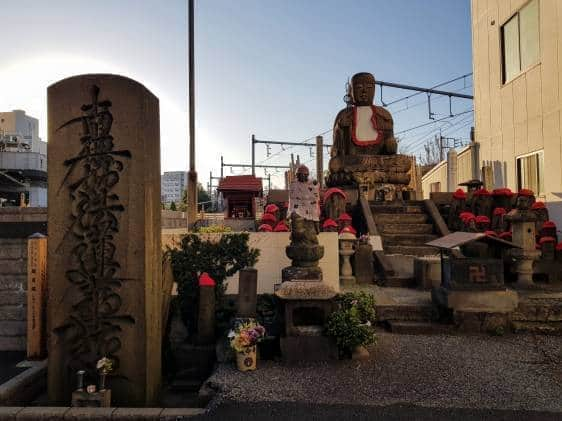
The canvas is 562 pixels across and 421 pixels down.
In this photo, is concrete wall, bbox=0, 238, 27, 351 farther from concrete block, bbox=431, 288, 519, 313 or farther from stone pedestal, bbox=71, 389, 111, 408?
concrete block, bbox=431, 288, 519, 313

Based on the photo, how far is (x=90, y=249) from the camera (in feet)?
16.4

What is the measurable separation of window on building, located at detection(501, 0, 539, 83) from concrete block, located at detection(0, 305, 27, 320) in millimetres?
15397

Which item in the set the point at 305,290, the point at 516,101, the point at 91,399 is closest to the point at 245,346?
the point at 305,290

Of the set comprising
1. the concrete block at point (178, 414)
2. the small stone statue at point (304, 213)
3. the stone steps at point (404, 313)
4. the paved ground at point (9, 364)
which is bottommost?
the paved ground at point (9, 364)

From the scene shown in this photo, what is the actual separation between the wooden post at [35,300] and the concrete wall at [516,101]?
13261 mm

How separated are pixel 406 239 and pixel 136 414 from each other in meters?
9.14

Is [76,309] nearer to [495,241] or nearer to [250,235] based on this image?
[250,235]

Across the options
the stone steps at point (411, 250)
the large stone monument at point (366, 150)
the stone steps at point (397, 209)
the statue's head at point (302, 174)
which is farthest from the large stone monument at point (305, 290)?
the large stone monument at point (366, 150)

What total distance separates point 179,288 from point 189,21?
817cm

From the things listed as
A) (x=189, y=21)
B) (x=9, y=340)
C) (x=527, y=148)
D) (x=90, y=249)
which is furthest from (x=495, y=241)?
(x=189, y=21)

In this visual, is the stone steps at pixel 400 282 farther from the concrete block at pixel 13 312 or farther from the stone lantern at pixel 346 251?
the concrete block at pixel 13 312

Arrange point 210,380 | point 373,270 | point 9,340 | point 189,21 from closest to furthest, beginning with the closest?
point 210,380 < point 9,340 < point 373,270 < point 189,21

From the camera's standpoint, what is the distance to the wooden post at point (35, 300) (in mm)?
6105

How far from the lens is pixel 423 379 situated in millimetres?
4867
